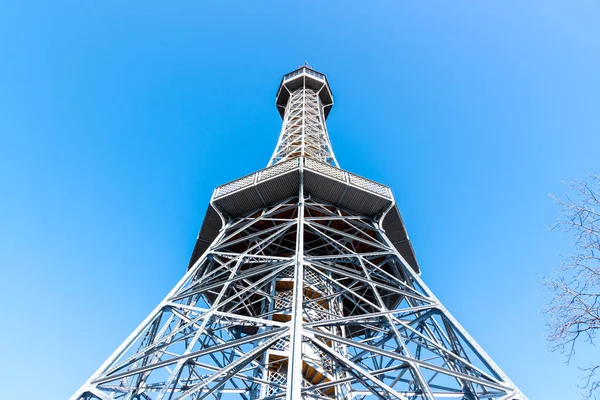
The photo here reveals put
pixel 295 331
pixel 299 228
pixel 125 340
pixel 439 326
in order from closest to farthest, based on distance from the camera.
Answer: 1. pixel 295 331
2. pixel 125 340
3. pixel 439 326
4. pixel 299 228

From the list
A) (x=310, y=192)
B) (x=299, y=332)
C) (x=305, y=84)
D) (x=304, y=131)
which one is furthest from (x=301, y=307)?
(x=305, y=84)

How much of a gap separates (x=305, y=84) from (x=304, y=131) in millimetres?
9769

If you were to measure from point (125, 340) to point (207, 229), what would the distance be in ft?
25.4

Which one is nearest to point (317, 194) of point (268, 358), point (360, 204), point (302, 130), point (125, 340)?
point (360, 204)

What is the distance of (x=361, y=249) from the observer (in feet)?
61.7

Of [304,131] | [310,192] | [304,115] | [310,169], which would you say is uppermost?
[304,115]

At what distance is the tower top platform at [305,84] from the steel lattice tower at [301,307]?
20019 mm

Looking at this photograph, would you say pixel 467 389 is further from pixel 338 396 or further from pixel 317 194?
pixel 317 194

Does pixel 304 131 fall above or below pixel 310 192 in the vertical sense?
above

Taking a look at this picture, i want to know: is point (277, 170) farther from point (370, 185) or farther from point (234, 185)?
point (370, 185)

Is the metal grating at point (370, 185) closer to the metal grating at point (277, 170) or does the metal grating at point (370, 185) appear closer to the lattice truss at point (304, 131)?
the metal grating at point (277, 170)

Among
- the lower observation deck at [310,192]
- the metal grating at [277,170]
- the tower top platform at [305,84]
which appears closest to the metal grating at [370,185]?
the lower observation deck at [310,192]

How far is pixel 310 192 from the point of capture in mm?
18469

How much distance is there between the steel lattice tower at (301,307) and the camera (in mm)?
10477
